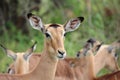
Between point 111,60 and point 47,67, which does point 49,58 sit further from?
point 111,60

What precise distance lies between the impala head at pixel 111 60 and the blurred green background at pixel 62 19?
2.01m

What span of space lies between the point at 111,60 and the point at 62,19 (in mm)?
3484

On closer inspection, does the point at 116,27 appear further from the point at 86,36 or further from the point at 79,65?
the point at 79,65

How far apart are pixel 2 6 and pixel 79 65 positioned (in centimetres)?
555

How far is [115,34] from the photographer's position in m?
15.3

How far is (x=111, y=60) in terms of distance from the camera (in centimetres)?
1215

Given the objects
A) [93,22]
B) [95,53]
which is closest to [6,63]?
[95,53]

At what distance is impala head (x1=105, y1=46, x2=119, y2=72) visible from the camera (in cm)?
1212

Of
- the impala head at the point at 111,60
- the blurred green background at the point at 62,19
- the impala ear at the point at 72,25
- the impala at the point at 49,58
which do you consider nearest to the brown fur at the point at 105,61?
the impala head at the point at 111,60

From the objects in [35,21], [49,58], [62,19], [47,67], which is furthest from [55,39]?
[62,19]

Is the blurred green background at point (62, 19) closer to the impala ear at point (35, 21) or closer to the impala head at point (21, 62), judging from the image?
the impala head at point (21, 62)

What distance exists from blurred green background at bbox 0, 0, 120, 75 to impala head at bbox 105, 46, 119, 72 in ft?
6.59

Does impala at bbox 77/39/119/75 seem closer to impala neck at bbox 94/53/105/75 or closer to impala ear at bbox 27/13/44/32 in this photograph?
impala neck at bbox 94/53/105/75

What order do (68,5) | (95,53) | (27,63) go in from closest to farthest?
(27,63) < (95,53) < (68,5)
